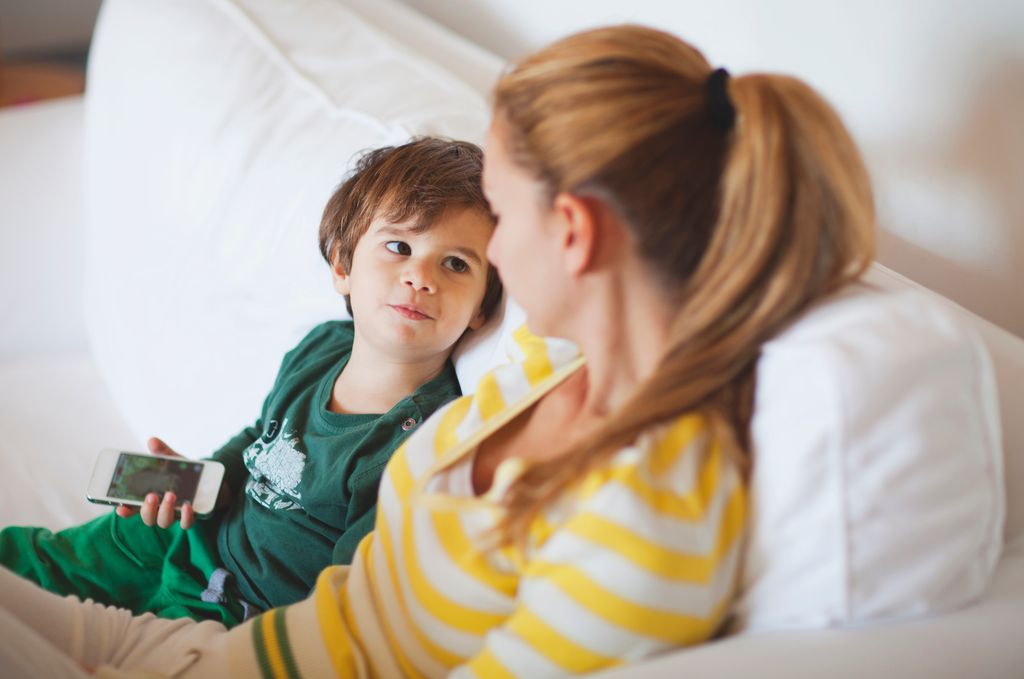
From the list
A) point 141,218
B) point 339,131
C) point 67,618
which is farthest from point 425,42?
point 67,618

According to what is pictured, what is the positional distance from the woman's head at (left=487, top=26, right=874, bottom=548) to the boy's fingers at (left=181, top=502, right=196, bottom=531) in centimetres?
56

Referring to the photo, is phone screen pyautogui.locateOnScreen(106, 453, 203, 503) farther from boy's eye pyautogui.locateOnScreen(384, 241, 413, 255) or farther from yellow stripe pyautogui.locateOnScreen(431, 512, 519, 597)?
yellow stripe pyautogui.locateOnScreen(431, 512, 519, 597)

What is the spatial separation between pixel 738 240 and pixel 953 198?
1.40 ft

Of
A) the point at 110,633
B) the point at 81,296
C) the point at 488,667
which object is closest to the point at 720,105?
the point at 488,667

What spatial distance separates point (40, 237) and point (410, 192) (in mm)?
871

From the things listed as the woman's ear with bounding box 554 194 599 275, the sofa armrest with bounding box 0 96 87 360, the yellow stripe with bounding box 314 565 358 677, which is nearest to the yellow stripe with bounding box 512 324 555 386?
the woman's ear with bounding box 554 194 599 275

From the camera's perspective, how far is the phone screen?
1101mm

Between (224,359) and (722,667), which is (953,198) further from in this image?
(224,359)

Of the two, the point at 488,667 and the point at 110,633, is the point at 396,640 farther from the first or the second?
the point at 110,633

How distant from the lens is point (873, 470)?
59cm

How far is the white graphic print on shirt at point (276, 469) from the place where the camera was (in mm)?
1068

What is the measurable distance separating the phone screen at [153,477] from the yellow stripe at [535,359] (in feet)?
1.57

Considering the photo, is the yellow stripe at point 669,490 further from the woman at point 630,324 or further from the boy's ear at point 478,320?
the boy's ear at point 478,320

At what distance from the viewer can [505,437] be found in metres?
0.81
